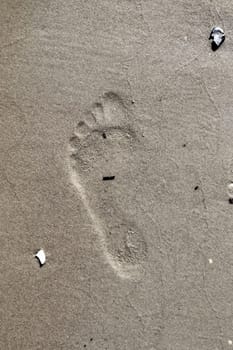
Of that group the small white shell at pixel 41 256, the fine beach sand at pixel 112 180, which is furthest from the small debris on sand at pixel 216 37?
the small white shell at pixel 41 256

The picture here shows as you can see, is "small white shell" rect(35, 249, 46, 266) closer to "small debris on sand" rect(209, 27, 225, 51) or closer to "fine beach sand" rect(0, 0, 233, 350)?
"fine beach sand" rect(0, 0, 233, 350)

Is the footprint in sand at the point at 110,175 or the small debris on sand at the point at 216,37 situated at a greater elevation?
the small debris on sand at the point at 216,37

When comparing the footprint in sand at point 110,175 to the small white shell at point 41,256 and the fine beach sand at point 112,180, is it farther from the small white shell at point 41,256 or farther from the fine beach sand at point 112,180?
the small white shell at point 41,256

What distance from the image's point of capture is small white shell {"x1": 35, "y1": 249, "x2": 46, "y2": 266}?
102 inches

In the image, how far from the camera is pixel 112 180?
8.70 feet

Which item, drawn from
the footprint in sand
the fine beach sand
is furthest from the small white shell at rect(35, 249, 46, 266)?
the footprint in sand

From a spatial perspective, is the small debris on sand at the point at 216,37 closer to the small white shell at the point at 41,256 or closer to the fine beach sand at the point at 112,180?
the fine beach sand at the point at 112,180

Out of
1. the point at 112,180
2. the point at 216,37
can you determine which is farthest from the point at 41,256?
the point at 216,37

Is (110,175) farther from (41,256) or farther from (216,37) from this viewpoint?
(216,37)

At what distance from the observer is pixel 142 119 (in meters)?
2.65

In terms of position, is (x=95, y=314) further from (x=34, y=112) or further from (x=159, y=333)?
(x=34, y=112)

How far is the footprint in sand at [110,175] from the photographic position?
2.62 metres

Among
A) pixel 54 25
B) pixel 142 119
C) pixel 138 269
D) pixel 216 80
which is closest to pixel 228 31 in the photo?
pixel 216 80

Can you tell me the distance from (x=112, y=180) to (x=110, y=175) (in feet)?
0.09
